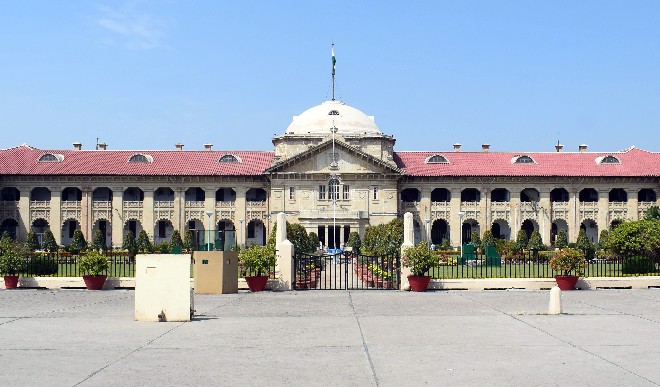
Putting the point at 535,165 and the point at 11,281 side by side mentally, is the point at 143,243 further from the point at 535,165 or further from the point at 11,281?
the point at 11,281

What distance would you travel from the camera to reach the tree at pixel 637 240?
37.4m

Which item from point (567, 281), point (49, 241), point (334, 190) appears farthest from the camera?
point (334, 190)

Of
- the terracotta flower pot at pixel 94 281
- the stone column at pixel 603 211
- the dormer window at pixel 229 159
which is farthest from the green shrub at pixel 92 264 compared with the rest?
the stone column at pixel 603 211

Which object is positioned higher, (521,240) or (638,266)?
(521,240)

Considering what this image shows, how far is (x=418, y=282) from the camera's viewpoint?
2869 centimetres

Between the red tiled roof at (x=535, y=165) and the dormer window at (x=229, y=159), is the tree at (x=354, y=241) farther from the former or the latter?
the dormer window at (x=229, y=159)

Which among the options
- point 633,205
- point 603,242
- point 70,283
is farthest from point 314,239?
point 70,283

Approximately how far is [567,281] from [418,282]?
5.20 meters

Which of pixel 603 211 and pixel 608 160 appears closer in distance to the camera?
pixel 603 211

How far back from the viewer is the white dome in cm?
7731

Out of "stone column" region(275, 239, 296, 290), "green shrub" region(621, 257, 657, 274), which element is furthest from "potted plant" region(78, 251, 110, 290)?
"green shrub" region(621, 257, 657, 274)

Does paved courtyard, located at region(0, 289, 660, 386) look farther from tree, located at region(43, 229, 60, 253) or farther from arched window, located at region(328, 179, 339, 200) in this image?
arched window, located at region(328, 179, 339, 200)

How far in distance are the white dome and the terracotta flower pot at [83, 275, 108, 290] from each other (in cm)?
4660

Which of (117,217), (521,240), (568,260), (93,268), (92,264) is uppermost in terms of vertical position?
(117,217)
